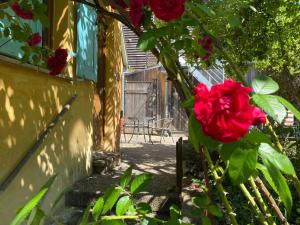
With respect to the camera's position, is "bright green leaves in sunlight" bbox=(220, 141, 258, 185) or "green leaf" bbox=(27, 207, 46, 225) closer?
"bright green leaves in sunlight" bbox=(220, 141, 258, 185)

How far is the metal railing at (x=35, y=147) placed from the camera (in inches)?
155

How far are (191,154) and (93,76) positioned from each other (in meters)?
1.98

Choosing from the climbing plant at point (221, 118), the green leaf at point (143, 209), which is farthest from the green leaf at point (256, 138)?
the green leaf at point (143, 209)

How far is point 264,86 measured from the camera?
135 centimetres

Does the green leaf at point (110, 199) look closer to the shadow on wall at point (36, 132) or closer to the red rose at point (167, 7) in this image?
the red rose at point (167, 7)

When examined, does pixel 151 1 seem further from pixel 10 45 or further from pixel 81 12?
pixel 81 12

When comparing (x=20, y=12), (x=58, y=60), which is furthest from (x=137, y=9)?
(x=58, y=60)

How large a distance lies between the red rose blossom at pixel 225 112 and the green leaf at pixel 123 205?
2.30ft

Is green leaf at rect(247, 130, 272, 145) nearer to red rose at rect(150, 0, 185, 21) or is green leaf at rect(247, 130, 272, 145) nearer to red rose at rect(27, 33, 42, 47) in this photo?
red rose at rect(150, 0, 185, 21)

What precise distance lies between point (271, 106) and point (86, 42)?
18.6 ft

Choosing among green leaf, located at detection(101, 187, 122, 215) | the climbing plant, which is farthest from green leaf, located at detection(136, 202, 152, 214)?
green leaf, located at detection(101, 187, 122, 215)

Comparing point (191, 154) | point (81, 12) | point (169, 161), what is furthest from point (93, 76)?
point (169, 161)

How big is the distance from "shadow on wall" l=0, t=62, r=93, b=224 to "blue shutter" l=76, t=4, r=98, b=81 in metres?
0.26

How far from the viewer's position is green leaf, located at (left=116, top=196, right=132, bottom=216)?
169 centimetres
